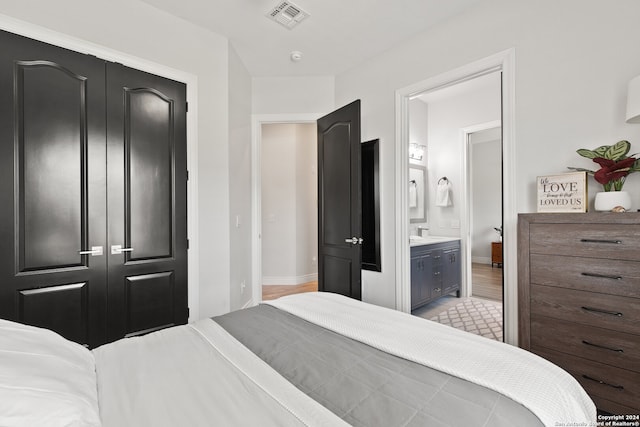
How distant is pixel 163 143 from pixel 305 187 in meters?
2.86

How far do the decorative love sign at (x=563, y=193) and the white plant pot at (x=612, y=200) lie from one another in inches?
2.5

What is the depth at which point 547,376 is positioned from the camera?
95 cm

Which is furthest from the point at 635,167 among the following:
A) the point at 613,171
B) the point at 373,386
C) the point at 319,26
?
the point at 319,26

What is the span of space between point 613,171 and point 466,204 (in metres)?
2.59

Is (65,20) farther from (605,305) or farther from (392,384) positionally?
(605,305)

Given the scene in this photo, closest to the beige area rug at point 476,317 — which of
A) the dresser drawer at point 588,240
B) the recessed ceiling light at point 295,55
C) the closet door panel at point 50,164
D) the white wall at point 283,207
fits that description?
the dresser drawer at point 588,240

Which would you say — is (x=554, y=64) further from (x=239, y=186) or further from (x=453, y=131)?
(x=239, y=186)

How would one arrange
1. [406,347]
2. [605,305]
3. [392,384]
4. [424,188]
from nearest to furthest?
[392,384]
[406,347]
[605,305]
[424,188]

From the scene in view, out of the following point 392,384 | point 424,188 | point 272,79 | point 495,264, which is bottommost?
point 495,264

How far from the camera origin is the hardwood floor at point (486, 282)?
14.1 ft

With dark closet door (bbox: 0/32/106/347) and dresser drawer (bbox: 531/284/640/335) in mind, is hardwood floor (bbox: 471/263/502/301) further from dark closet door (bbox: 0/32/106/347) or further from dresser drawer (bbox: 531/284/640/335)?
dark closet door (bbox: 0/32/106/347)

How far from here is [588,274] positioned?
5.43ft

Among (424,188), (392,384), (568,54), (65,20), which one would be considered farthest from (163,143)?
(424,188)

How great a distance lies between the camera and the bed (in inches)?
29.1
